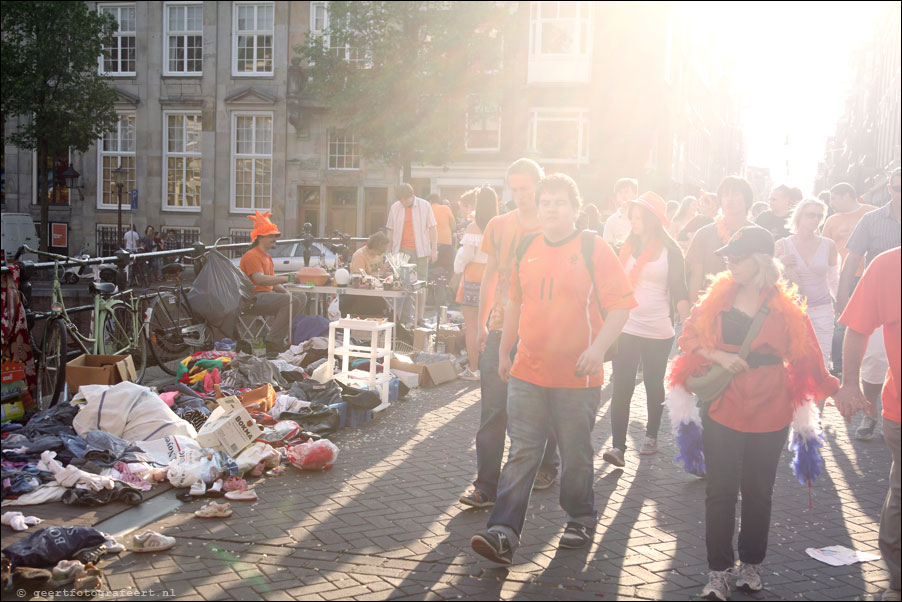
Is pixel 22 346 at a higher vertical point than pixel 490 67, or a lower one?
lower

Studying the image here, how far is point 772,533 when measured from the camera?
532cm

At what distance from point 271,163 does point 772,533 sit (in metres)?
31.8

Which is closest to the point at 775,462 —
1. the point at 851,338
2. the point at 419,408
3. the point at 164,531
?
the point at 851,338

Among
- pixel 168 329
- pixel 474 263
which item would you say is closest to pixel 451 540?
pixel 474 263

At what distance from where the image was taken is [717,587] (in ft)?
14.0

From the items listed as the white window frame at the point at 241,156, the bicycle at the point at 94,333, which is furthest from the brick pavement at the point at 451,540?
the white window frame at the point at 241,156

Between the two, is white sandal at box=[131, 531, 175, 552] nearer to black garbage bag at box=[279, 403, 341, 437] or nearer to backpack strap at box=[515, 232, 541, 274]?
backpack strap at box=[515, 232, 541, 274]

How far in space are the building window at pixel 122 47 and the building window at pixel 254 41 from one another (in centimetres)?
429

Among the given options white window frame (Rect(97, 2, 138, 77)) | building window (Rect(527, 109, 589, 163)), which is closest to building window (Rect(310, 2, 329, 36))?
white window frame (Rect(97, 2, 138, 77))

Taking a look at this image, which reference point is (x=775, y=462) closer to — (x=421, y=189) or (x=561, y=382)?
(x=561, y=382)

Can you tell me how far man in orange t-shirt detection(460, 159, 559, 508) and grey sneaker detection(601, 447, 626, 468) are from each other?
4.14 feet

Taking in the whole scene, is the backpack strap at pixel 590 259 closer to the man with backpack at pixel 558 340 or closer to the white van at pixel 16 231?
the man with backpack at pixel 558 340

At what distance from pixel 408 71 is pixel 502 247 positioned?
24355 mm

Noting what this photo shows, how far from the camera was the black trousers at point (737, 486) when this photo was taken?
168 inches
